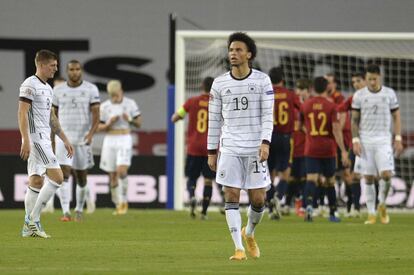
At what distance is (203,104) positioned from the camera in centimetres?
1930

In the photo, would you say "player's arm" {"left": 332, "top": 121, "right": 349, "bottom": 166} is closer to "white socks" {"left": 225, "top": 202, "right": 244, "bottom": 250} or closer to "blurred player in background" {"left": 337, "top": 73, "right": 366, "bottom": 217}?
"blurred player in background" {"left": 337, "top": 73, "right": 366, "bottom": 217}

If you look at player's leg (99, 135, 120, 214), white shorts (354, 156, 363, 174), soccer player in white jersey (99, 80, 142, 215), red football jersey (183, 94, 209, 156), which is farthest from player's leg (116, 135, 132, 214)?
white shorts (354, 156, 363, 174)

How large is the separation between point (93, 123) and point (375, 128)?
13.4 ft

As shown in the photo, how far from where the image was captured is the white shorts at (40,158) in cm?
1387

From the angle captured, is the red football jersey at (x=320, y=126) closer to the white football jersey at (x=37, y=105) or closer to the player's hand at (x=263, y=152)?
the white football jersey at (x=37, y=105)

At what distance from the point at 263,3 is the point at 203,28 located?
1747 mm

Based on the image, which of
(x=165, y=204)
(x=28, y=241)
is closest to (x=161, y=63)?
(x=165, y=204)

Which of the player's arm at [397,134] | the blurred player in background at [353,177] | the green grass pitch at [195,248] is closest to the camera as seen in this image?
the green grass pitch at [195,248]

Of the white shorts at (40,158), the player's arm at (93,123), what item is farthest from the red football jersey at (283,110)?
the white shorts at (40,158)

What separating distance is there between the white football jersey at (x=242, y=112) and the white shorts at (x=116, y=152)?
10.3 metres

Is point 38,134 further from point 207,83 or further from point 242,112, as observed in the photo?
point 207,83

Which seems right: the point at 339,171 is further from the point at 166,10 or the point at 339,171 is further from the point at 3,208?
the point at 166,10

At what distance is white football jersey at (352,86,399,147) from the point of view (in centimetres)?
1794

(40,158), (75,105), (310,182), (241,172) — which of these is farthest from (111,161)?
(241,172)
